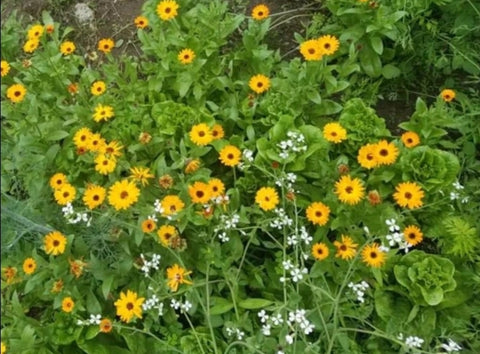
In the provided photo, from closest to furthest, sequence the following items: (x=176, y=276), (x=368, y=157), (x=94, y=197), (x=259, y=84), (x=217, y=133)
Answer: (x=176, y=276) → (x=94, y=197) → (x=368, y=157) → (x=217, y=133) → (x=259, y=84)

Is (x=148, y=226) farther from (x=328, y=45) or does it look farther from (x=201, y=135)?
(x=328, y=45)

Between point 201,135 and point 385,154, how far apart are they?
0.62 metres

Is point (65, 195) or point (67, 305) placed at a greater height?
point (65, 195)

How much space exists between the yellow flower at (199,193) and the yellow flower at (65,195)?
38cm

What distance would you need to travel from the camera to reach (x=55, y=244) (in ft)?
6.47

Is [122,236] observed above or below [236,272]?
above

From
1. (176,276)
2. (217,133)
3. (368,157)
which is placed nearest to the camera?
(176,276)

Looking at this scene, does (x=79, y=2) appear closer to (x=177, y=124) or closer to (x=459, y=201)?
(x=177, y=124)

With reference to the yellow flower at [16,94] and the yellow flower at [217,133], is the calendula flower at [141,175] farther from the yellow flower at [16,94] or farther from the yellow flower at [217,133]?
the yellow flower at [16,94]

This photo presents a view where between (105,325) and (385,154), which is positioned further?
(385,154)

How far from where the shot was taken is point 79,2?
3049 millimetres

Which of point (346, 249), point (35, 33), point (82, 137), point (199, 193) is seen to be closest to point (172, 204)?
point (199, 193)

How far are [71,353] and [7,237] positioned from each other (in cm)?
45

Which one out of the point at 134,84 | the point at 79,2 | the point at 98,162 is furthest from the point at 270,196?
the point at 79,2
